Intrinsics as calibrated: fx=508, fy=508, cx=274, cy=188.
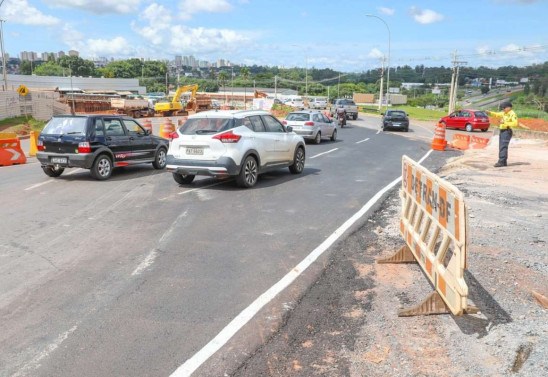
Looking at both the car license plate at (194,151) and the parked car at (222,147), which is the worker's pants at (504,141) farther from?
the car license plate at (194,151)

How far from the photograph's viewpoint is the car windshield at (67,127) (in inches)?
496

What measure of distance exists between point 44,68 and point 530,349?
6811 inches

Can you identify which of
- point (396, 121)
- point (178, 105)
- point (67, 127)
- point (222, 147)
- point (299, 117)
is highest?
point (67, 127)

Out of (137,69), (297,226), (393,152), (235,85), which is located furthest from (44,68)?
(297,226)

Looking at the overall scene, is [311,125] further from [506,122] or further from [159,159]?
[159,159]

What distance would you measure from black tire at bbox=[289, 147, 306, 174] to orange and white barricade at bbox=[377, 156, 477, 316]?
24.1 ft

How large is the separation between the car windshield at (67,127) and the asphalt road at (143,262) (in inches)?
48.4

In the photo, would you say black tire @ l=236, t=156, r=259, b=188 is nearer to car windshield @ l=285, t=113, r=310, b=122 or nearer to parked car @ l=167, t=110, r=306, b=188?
parked car @ l=167, t=110, r=306, b=188

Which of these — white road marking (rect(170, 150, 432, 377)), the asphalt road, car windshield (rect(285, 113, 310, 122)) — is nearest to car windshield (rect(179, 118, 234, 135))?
the asphalt road

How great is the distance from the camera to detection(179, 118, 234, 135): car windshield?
37.2 feet

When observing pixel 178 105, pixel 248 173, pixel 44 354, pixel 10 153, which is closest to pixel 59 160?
pixel 248 173

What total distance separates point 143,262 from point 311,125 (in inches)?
716

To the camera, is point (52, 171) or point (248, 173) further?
point (52, 171)

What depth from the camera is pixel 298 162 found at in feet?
46.3
